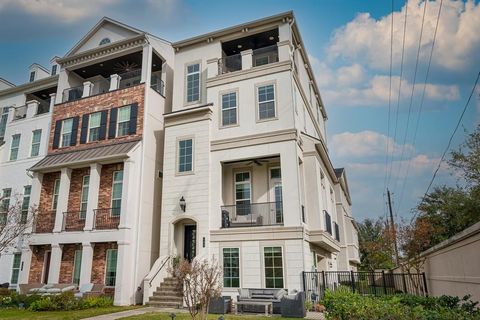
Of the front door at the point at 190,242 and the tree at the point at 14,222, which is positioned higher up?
the tree at the point at 14,222

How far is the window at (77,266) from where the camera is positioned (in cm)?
1596

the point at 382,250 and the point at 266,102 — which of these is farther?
the point at 382,250

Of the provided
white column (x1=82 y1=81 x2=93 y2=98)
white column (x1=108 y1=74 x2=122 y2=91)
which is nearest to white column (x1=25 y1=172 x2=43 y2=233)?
white column (x1=82 y1=81 x2=93 y2=98)

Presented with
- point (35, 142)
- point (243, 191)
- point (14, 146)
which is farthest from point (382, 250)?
point (14, 146)

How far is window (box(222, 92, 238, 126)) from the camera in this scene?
638 inches

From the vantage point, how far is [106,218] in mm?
16031

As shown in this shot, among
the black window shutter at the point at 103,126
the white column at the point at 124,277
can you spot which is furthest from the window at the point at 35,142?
the white column at the point at 124,277

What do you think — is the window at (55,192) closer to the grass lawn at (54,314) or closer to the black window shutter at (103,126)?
the black window shutter at (103,126)

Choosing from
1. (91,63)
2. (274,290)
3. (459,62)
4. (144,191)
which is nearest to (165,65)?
(91,63)

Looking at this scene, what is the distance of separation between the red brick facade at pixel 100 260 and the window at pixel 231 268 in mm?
5736

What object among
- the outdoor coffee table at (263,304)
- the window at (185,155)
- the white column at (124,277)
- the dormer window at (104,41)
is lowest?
the outdoor coffee table at (263,304)

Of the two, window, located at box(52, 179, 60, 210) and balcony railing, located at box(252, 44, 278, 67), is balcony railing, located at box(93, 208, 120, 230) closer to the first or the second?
window, located at box(52, 179, 60, 210)

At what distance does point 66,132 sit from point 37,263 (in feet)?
23.9

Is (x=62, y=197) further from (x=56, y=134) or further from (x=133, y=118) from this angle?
(x=133, y=118)
